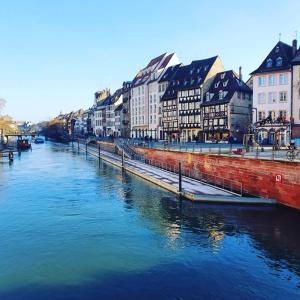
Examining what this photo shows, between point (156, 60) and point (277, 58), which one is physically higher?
point (156, 60)

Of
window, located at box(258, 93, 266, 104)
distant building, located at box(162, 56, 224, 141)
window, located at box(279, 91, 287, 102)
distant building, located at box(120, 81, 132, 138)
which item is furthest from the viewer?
distant building, located at box(120, 81, 132, 138)

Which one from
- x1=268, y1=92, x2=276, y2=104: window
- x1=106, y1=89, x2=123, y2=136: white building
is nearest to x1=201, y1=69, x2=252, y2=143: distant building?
x1=268, y1=92, x2=276, y2=104: window

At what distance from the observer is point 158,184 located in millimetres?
41250

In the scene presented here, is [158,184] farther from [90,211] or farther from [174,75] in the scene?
[174,75]

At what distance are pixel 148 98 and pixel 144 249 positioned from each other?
3167 inches

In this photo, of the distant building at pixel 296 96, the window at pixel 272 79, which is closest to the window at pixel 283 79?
the window at pixel 272 79

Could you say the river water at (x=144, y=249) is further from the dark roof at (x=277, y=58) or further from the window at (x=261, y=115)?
the dark roof at (x=277, y=58)

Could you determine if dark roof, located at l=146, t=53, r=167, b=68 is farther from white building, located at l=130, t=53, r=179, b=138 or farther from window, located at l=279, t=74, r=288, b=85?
window, located at l=279, t=74, r=288, b=85

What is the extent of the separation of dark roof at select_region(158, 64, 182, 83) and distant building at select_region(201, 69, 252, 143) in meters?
15.9

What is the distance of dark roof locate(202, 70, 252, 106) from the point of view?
69.8m

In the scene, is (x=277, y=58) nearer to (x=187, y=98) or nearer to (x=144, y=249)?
(x=187, y=98)

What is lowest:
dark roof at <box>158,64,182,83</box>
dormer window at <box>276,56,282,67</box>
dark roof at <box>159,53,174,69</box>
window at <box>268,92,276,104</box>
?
window at <box>268,92,276,104</box>

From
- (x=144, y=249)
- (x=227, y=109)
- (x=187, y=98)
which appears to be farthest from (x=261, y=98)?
(x=144, y=249)

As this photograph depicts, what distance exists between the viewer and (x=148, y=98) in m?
99.4
